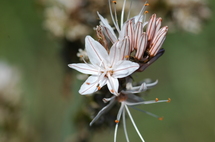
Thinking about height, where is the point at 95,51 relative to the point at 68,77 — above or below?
below

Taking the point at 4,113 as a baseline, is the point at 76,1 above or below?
Result: above

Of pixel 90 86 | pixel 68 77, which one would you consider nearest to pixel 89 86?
pixel 90 86

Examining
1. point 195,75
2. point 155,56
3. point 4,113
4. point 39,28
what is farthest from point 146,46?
point 39,28

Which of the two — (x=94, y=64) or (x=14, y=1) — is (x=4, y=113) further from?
(x=14, y=1)

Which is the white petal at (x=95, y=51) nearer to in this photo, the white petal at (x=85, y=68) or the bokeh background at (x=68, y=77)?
the white petal at (x=85, y=68)

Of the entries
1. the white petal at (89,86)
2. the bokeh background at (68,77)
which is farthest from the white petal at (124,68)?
the bokeh background at (68,77)

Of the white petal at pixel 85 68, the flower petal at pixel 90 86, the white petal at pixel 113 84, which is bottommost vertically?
the white petal at pixel 113 84

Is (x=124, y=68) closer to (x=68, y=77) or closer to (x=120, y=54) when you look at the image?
(x=120, y=54)
